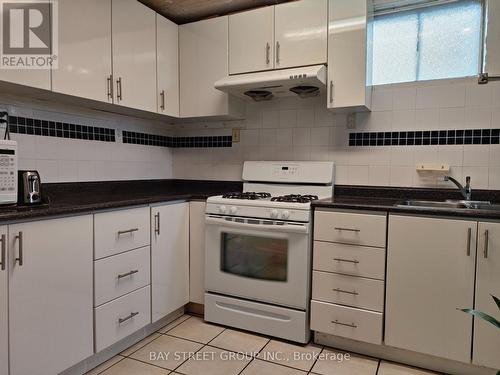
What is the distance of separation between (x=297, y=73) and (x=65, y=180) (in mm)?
1624

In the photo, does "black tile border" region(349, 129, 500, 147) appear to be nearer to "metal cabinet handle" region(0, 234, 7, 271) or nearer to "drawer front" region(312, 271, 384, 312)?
"drawer front" region(312, 271, 384, 312)

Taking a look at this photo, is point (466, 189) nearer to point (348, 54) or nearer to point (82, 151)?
point (348, 54)

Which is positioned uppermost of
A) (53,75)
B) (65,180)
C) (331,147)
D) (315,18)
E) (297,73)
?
(315,18)

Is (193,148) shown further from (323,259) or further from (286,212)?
(323,259)

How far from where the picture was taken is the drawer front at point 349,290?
1.88 metres

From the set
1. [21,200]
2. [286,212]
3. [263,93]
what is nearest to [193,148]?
[263,93]

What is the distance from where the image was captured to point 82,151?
7.57ft

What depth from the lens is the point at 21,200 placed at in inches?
63.7

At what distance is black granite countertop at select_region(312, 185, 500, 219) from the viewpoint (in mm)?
1689

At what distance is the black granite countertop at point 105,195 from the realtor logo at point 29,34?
2.25 feet

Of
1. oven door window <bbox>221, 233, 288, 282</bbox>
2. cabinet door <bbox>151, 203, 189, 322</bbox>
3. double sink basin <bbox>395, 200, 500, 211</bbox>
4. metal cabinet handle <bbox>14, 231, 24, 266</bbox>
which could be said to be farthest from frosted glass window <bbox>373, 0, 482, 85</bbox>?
metal cabinet handle <bbox>14, 231, 24, 266</bbox>

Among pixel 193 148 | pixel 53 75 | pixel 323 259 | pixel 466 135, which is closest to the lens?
pixel 53 75

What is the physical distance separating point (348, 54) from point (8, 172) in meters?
1.97

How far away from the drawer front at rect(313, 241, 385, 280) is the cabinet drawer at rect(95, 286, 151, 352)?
41.5 inches
